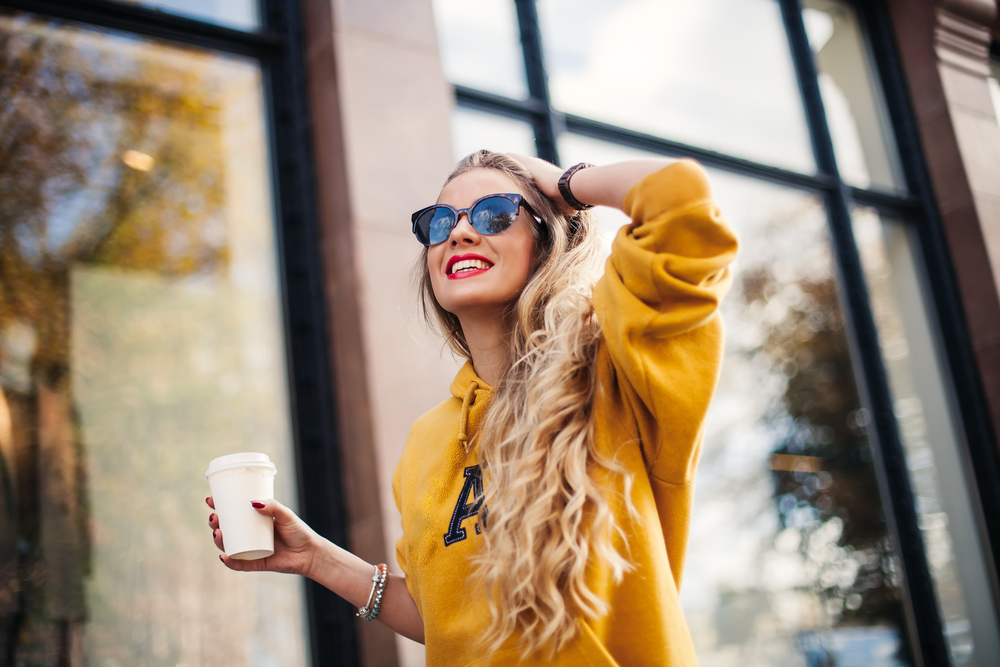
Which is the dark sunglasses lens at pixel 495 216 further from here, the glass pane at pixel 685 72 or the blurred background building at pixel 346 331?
the glass pane at pixel 685 72

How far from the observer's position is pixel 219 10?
401 cm

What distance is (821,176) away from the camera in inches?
240

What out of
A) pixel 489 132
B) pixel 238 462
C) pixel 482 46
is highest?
pixel 482 46

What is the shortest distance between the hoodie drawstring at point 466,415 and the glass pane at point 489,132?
9.66ft

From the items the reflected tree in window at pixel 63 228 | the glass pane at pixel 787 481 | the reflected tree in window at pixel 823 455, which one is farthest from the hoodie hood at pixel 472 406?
the reflected tree in window at pixel 823 455

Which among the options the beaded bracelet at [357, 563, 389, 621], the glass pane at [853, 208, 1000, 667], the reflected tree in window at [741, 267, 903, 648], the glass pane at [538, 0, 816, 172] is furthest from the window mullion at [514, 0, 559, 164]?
the beaded bracelet at [357, 563, 389, 621]

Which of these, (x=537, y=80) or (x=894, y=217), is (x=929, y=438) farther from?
(x=537, y=80)

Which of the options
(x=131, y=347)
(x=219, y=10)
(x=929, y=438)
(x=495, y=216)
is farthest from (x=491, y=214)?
(x=929, y=438)

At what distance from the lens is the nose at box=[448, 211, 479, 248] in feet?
5.79

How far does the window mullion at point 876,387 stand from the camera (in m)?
5.37

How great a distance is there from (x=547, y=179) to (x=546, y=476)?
0.75 meters

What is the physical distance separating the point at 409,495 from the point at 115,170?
2798 mm

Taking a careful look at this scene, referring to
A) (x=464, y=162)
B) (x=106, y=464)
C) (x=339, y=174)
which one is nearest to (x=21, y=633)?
(x=106, y=464)

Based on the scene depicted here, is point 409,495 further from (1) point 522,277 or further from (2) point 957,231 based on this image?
(2) point 957,231
